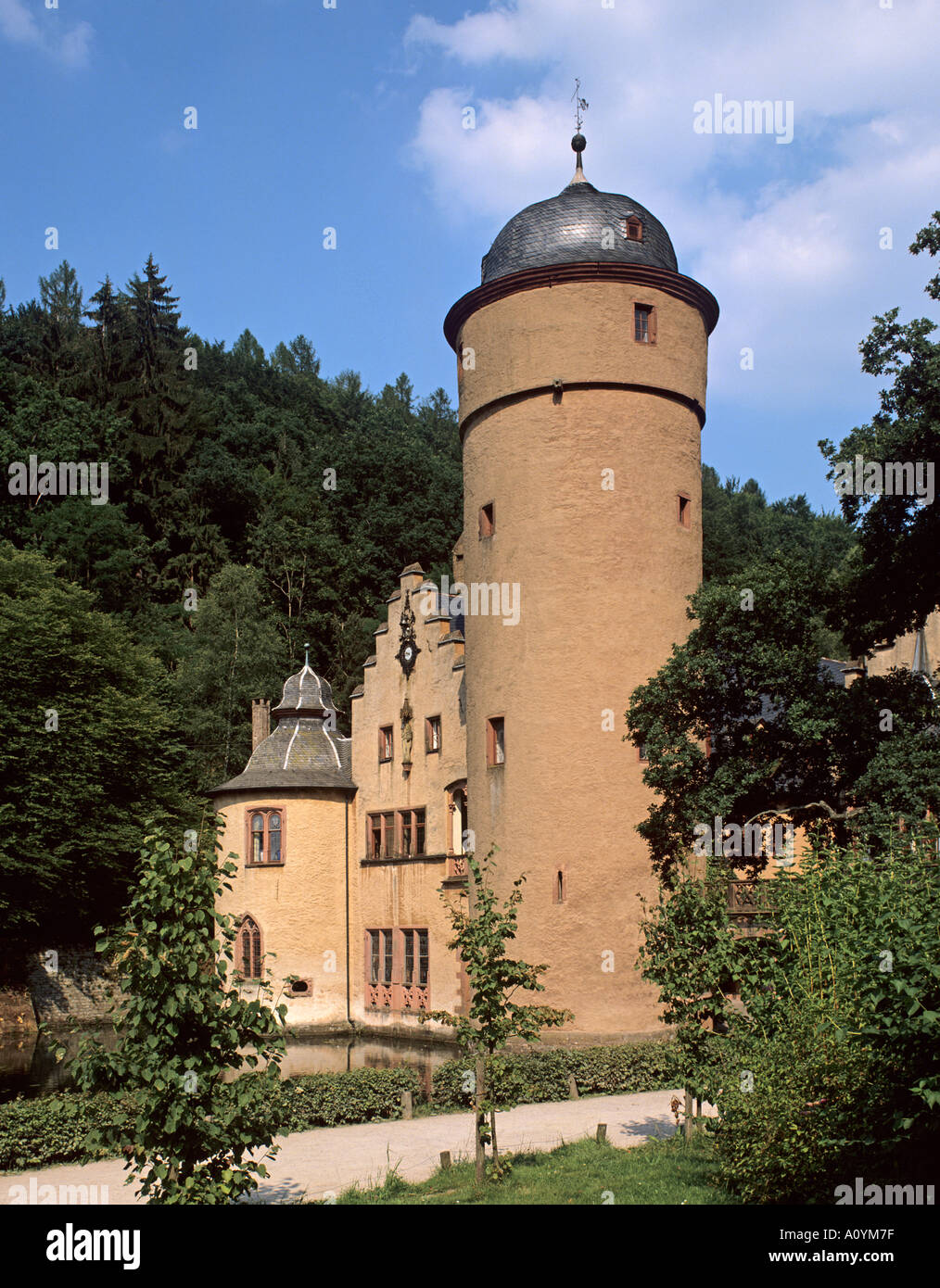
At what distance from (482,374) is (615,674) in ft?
24.1

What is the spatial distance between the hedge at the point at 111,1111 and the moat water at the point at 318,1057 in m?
8.45

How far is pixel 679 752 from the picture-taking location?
801 inches

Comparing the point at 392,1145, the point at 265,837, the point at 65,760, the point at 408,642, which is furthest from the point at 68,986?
the point at 392,1145

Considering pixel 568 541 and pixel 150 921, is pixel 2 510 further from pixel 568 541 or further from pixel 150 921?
pixel 150 921

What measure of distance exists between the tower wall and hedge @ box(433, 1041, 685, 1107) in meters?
1.87

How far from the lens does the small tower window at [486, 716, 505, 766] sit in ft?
84.0

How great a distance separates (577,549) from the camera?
81.3 feet

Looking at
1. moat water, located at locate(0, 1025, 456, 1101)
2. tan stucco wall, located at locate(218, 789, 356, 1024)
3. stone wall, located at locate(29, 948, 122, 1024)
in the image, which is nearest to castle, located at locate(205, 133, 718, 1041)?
moat water, located at locate(0, 1025, 456, 1101)

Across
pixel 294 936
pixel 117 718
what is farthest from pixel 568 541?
pixel 117 718

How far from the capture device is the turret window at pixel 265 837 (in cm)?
3322

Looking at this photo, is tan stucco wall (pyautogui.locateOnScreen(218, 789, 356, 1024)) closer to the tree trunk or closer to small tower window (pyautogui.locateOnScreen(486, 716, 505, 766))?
small tower window (pyautogui.locateOnScreen(486, 716, 505, 766))

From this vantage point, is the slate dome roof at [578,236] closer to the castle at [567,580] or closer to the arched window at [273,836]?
the castle at [567,580]

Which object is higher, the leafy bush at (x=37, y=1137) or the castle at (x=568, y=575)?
the castle at (x=568, y=575)

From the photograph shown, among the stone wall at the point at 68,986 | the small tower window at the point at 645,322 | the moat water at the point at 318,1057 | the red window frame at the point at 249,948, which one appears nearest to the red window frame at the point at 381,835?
the red window frame at the point at 249,948
